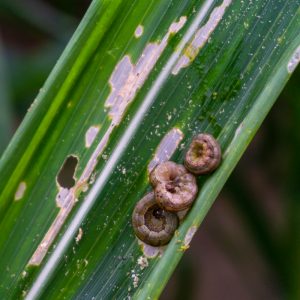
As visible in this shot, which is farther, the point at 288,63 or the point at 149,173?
the point at 149,173

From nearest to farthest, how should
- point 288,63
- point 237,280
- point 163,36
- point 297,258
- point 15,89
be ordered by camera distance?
point 288,63 → point 163,36 → point 297,258 → point 15,89 → point 237,280

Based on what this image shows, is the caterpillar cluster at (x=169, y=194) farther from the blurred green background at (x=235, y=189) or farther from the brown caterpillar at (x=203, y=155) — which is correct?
the blurred green background at (x=235, y=189)

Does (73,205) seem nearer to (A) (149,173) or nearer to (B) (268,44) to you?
(A) (149,173)

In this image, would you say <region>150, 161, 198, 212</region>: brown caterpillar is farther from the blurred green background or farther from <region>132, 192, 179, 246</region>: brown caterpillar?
the blurred green background

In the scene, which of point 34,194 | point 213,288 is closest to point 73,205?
point 34,194

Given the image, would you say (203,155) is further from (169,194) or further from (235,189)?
(235,189)

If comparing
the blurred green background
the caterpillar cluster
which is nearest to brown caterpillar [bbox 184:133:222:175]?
the caterpillar cluster

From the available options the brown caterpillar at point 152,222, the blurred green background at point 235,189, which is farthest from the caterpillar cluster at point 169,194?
the blurred green background at point 235,189
